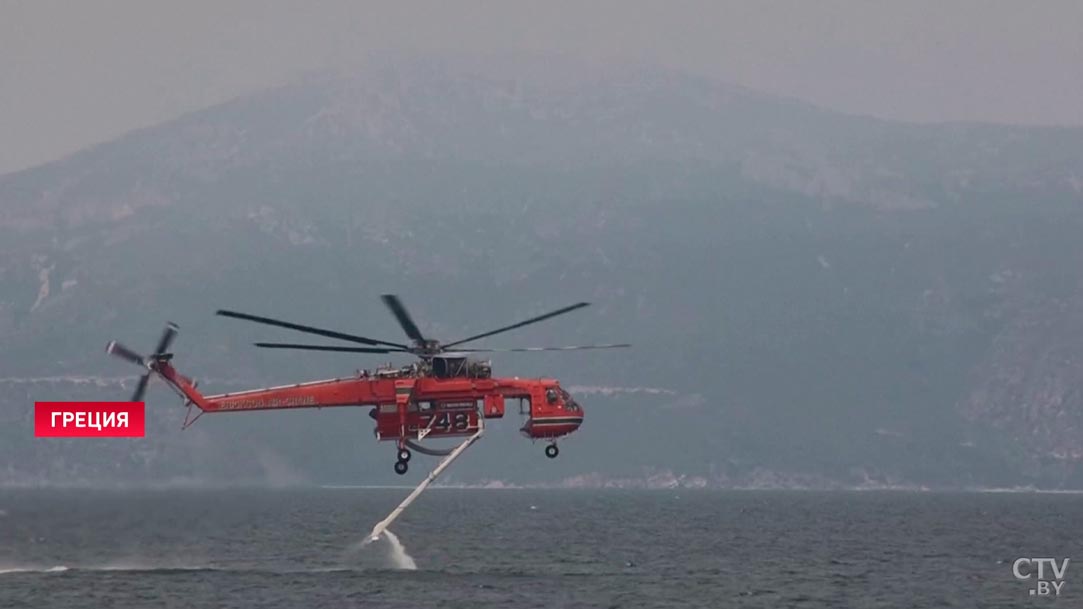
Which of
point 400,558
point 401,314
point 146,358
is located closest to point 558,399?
point 401,314

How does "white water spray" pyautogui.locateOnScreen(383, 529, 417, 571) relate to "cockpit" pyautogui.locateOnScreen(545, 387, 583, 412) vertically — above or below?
below

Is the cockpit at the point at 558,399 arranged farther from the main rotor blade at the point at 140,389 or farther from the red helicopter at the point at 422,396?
the main rotor blade at the point at 140,389

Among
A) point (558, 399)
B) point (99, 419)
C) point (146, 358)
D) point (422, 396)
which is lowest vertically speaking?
point (558, 399)

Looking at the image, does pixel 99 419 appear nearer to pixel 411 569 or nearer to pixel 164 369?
pixel 164 369

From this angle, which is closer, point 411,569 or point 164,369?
point 164,369

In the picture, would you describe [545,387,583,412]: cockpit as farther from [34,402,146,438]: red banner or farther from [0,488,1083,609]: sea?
[34,402,146,438]: red banner

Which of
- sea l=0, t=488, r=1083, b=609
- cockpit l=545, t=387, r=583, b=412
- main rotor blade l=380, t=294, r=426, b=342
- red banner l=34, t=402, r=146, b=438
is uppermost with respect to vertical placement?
main rotor blade l=380, t=294, r=426, b=342

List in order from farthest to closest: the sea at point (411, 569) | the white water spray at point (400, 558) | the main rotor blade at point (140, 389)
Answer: the white water spray at point (400, 558)
the sea at point (411, 569)
the main rotor blade at point (140, 389)

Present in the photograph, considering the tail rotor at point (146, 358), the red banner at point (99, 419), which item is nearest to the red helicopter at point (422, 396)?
the tail rotor at point (146, 358)

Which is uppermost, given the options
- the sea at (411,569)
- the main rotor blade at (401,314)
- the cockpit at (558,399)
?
the main rotor blade at (401,314)

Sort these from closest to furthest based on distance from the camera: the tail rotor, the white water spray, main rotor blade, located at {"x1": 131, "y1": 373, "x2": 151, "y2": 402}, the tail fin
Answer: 1. main rotor blade, located at {"x1": 131, "y1": 373, "x2": 151, "y2": 402}
2. the tail rotor
3. the tail fin
4. the white water spray

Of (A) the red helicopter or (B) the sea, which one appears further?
(B) the sea

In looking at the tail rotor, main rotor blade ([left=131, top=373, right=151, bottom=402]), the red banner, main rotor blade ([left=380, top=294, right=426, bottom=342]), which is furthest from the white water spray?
main rotor blade ([left=380, top=294, right=426, bottom=342])

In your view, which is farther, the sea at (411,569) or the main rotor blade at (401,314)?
the sea at (411,569)
